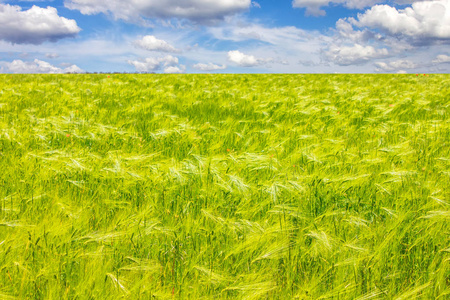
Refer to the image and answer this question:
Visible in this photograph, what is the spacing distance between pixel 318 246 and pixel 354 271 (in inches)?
7.6

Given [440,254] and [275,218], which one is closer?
[440,254]

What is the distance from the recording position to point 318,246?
54.4 inches

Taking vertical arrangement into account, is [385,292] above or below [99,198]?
below

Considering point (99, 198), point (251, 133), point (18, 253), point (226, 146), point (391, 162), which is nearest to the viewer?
point (18, 253)

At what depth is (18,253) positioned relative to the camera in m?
1.34

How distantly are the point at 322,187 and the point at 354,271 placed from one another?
817 mm

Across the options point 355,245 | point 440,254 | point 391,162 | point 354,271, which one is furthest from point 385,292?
point 391,162

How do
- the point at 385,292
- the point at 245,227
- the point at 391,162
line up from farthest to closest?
the point at 391,162 < the point at 245,227 < the point at 385,292

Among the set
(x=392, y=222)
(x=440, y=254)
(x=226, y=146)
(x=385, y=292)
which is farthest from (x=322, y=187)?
(x=226, y=146)

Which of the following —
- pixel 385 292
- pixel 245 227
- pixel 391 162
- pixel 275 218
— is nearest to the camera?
pixel 385 292

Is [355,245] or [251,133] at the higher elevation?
[251,133]

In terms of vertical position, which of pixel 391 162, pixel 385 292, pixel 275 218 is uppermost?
pixel 391 162

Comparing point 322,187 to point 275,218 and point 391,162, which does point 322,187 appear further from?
point 391,162

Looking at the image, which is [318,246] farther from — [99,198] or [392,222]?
[99,198]
